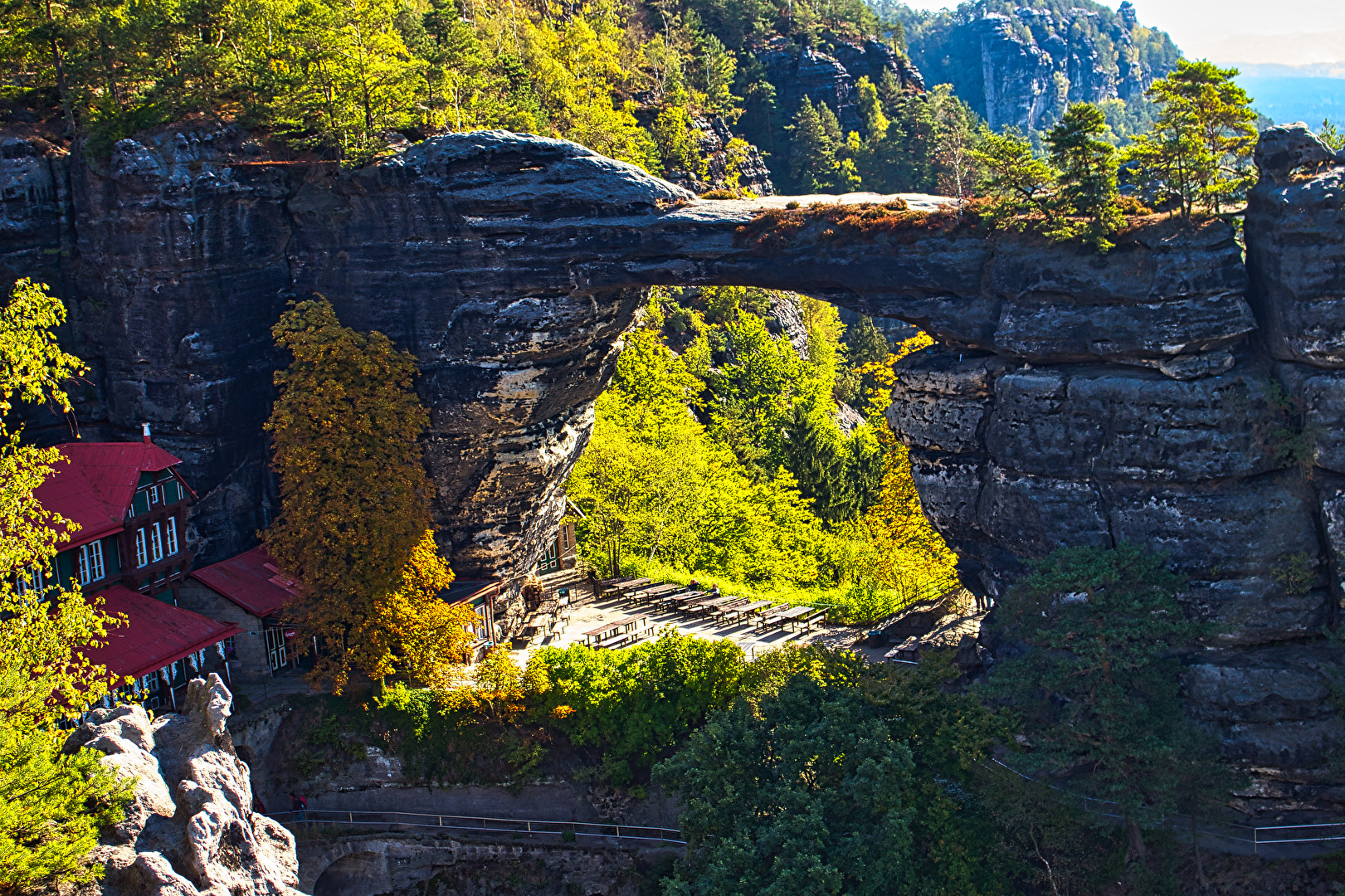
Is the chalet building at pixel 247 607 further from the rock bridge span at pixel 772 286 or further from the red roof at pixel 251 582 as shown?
the rock bridge span at pixel 772 286

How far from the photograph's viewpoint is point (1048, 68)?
146375 mm

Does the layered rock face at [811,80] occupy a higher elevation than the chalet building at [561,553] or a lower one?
higher

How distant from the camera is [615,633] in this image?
39812 mm

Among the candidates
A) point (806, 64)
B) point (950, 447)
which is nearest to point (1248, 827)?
point (950, 447)

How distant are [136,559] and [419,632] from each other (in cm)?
858

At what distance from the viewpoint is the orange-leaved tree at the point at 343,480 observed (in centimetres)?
3397

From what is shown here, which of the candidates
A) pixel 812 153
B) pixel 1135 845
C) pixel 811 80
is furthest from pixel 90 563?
pixel 811 80

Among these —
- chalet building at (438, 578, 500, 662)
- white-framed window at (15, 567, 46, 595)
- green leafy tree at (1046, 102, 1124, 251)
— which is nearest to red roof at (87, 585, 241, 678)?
white-framed window at (15, 567, 46, 595)

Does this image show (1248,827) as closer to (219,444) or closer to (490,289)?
(490,289)

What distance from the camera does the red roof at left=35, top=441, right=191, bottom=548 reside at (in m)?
31.7

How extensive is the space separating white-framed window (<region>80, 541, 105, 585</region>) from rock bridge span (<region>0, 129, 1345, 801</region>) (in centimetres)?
507

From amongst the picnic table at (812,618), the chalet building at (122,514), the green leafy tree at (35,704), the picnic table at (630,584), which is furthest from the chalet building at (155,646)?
the picnic table at (812,618)

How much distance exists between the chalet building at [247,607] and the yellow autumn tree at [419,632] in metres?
3.48

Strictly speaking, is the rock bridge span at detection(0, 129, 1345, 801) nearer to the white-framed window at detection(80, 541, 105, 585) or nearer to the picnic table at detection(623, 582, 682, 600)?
the white-framed window at detection(80, 541, 105, 585)
